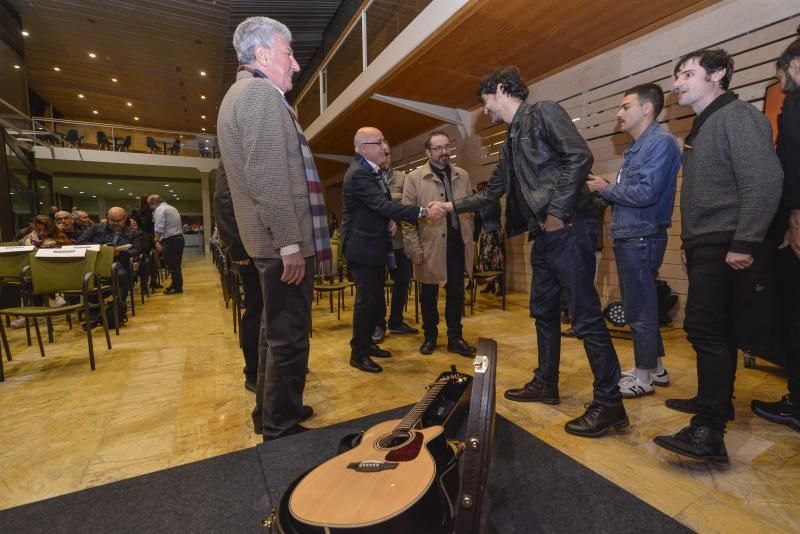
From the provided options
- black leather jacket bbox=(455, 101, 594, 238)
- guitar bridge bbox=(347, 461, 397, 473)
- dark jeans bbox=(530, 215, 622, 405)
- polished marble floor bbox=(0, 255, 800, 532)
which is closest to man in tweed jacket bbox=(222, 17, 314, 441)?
polished marble floor bbox=(0, 255, 800, 532)

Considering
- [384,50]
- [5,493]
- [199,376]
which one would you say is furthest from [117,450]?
[384,50]

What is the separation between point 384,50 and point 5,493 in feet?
18.1

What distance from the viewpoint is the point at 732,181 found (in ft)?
4.79

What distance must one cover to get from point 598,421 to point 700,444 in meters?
0.36

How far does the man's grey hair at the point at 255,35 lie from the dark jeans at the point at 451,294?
1.71 m

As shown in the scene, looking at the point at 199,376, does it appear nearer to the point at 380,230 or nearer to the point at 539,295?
the point at 380,230

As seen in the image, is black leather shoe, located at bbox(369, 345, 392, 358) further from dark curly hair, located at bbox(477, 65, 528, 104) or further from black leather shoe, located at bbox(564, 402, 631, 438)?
dark curly hair, located at bbox(477, 65, 528, 104)

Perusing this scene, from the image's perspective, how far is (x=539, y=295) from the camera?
6.42 feet

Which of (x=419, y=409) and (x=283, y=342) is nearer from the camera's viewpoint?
(x=419, y=409)

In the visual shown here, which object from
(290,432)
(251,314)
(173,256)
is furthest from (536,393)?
(173,256)

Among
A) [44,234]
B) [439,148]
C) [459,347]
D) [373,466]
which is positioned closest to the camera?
[373,466]

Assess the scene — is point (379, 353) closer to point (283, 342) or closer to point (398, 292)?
point (398, 292)

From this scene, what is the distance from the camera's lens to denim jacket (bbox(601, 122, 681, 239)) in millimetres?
2016

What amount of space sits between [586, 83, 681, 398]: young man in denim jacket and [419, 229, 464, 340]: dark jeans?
105 centimetres
